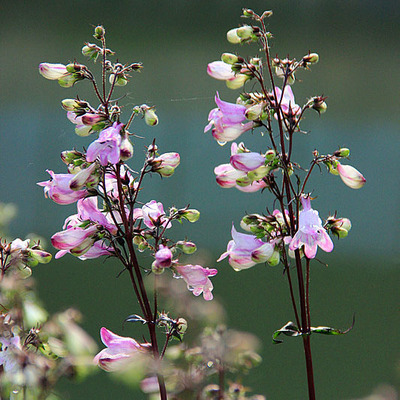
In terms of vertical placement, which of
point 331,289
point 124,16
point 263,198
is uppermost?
point 124,16

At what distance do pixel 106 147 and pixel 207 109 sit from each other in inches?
69.3

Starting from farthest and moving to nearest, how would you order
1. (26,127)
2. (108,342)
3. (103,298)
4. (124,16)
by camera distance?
(26,127) < (124,16) < (103,298) < (108,342)

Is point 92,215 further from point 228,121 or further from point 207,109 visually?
point 207,109

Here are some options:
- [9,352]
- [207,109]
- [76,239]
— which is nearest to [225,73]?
[76,239]

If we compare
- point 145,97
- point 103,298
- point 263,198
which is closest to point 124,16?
point 145,97

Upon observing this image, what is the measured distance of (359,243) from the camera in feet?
7.00

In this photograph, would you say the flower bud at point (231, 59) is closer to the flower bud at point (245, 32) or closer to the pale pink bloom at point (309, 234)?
the flower bud at point (245, 32)

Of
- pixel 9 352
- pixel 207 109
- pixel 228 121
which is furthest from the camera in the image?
pixel 207 109

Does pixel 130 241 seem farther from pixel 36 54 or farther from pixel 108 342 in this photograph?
pixel 36 54

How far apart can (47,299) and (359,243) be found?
116 cm

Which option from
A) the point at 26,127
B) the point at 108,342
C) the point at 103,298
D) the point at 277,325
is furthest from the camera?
the point at 26,127

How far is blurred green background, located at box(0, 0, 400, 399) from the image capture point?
6.67 ft

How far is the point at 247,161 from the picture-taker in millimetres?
483

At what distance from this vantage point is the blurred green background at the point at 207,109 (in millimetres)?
2033
